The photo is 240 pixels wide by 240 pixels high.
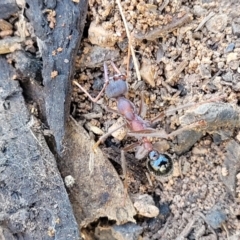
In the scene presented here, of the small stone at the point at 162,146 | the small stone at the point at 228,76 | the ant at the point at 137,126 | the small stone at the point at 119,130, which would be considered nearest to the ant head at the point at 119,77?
the ant at the point at 137,126

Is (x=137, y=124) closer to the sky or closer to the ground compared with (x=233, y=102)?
closer to the ground

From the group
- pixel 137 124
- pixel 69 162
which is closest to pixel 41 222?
pixel 69 162

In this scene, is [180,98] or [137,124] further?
[137,124]

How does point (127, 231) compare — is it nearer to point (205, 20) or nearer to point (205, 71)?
point (205, 71)

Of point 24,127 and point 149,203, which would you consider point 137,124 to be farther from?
point 24,127

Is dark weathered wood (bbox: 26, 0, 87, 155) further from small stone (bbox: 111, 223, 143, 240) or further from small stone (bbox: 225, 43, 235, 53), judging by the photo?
small stone (bbox: 225, 43, 235, 53)

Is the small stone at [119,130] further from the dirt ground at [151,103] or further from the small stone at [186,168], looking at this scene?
the small stone at [186,168]

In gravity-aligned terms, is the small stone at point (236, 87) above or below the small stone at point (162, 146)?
above
